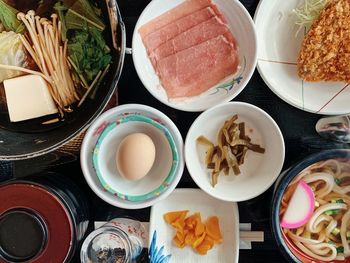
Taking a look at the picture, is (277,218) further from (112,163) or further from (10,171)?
(10,171)

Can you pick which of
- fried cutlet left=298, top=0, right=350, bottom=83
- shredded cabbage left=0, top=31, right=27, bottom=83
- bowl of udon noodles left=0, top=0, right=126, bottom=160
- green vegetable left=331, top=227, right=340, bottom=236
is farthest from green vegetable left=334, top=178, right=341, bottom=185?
shredded cabbage left=0, top=31, right=27, bottom=83

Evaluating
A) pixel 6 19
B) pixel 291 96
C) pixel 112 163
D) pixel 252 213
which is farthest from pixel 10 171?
pixel 291 96

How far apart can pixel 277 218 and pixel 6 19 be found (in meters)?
0.96

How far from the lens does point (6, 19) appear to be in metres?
1.52

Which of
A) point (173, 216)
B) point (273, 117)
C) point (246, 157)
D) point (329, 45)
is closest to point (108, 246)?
point (173, 216)

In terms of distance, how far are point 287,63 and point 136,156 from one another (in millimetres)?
538

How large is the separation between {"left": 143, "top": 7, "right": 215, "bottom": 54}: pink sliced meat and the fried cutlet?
299 millimetres

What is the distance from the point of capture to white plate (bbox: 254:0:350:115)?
5.14 feet

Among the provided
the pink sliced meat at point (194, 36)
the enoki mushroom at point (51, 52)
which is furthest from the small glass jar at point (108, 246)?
the pink sliced meat at point (194, 36)

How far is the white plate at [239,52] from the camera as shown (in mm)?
1525

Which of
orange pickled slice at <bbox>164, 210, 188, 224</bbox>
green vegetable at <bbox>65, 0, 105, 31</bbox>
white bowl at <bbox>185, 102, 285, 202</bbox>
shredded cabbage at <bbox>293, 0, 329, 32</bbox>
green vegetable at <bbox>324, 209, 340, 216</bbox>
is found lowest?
green vegetable at <bbox>324, 209, 340, 216</bbox>

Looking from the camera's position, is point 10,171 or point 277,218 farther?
point 10,171

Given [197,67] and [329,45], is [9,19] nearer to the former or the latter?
[197,67]

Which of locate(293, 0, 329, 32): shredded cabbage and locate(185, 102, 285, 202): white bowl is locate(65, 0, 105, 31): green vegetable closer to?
locate(185, 102, 285, 202): white bowl
